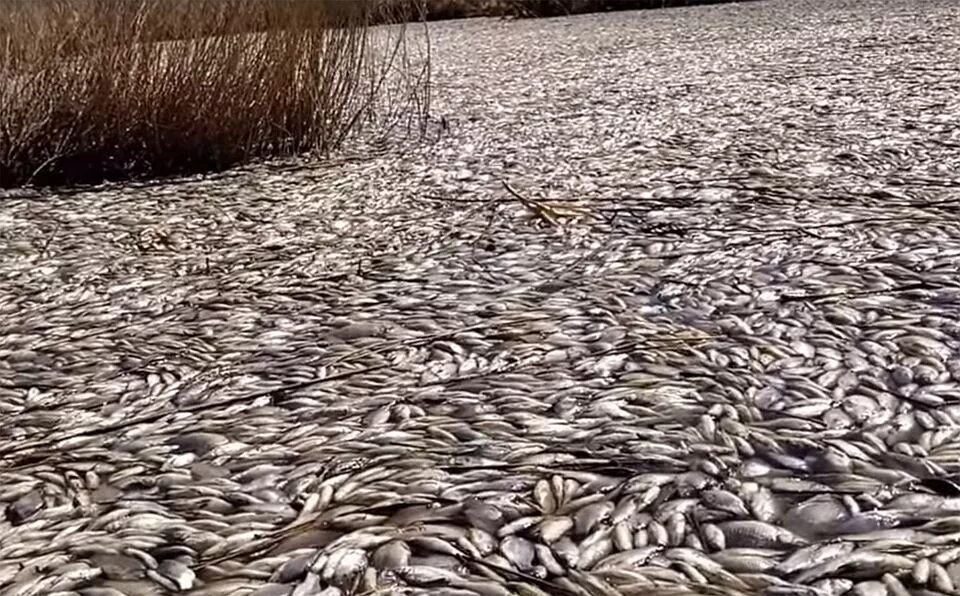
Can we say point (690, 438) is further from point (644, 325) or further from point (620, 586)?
point (644, 325)

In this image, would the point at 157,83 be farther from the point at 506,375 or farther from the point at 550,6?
the point at 550,6

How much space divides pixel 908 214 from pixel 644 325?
5.31 feet

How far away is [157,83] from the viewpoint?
23.1 feet

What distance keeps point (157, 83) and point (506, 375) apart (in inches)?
186

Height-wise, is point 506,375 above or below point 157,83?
below

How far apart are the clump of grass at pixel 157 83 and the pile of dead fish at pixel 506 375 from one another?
62cm

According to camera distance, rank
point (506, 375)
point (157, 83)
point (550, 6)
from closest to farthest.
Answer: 1. point (506, 375)
2. point (157, 83)
3. point (550, 6)

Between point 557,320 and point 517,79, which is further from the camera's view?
point 517,79

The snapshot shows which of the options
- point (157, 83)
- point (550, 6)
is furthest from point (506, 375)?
point (550, 6)

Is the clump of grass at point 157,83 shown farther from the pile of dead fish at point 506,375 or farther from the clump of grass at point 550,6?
the clump of grass at point 550,6

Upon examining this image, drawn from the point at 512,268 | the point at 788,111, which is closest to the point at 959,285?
the point at 512,268

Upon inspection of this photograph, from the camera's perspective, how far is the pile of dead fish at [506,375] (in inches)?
85.3

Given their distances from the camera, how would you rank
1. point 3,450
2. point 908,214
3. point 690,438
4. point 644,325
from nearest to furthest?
point 690,438, point 3,450, point 644,325, point 908,214

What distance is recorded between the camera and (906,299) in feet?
11.4
